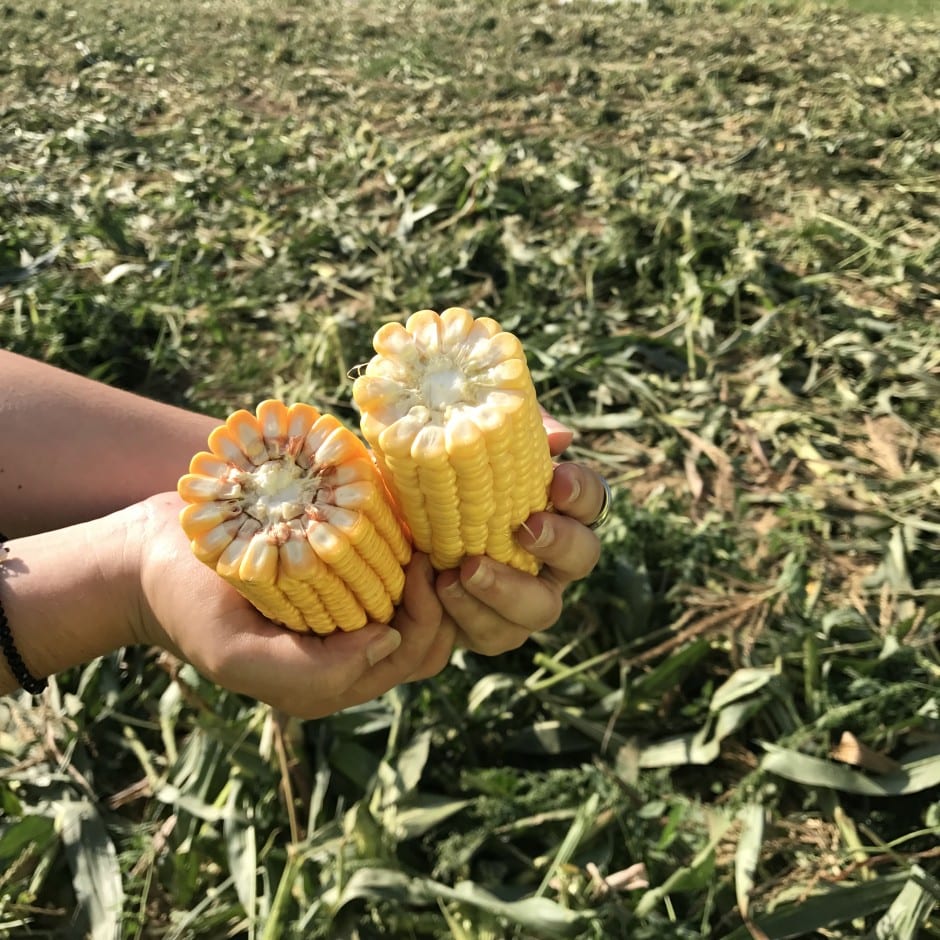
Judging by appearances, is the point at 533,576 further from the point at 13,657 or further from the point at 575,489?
the point at 13,657

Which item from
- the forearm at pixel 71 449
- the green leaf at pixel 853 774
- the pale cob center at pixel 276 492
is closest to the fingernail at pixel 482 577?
the pale cob center at pixel 276 492

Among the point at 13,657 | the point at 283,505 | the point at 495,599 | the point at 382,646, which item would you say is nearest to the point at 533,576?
the point at 495,599

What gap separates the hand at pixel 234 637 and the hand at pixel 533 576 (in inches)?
4.2

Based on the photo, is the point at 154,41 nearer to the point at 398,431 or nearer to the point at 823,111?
the point at 823,111

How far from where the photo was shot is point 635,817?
2.41m

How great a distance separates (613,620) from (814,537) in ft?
2.86

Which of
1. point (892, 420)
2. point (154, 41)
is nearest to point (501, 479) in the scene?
point (892, 420)

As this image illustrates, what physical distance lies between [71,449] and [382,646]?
951 millimetres

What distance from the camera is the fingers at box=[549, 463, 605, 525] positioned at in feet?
6.22

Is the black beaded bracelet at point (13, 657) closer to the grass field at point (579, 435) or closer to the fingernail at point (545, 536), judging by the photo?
the grass field at point (579, 435)

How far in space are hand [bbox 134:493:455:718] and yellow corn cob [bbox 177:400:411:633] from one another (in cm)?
16

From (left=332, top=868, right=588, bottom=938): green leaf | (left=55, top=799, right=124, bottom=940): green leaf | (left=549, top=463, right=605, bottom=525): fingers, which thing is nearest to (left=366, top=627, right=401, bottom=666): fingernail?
(left=549, top=463, right=605, bottom=525): fingers

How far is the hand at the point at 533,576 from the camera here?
186 centimetres

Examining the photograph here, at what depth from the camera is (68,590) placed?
5.82ft
